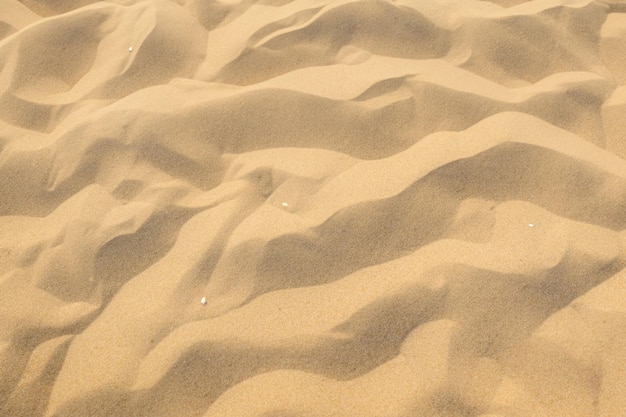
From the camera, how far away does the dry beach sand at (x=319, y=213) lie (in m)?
1.03

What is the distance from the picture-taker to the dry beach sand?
1028mm

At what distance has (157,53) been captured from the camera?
1540 mm

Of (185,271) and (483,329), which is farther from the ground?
(185,271)

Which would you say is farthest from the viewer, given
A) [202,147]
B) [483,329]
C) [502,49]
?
[502,49]

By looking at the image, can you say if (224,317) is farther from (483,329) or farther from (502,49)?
(502,49)

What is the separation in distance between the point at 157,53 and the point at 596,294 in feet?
4.37

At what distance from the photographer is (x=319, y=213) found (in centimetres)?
120

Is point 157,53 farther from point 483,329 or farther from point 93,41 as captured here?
point 483,329

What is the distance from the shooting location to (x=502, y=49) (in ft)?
4.96

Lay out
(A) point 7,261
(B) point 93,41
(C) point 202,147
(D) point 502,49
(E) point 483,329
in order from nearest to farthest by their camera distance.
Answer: (E) point 483,329, (A) point 7,261, (C) point 202,147, (D) point 502,49, (B) point 93,41

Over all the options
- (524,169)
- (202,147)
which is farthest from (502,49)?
(202,147)

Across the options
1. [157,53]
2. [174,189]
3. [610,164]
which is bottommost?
[610,164]

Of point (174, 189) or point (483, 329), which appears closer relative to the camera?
point (483, 329)

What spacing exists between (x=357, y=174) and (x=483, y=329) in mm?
460
